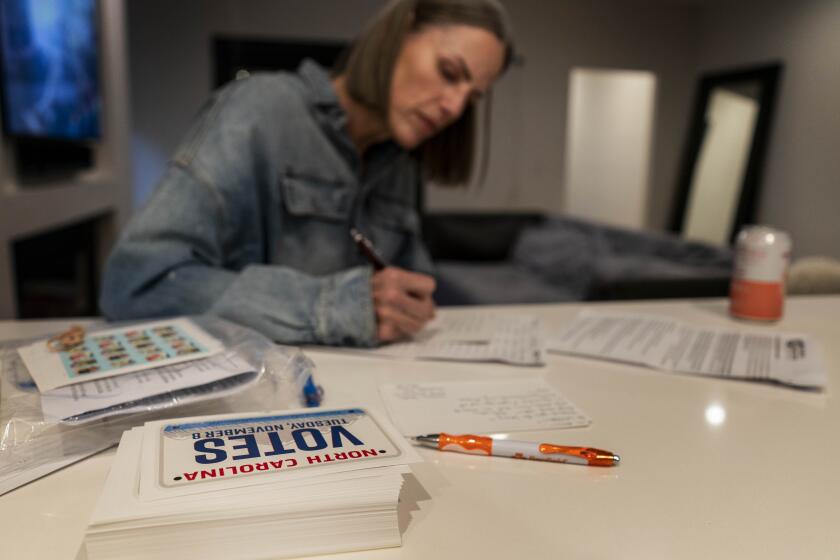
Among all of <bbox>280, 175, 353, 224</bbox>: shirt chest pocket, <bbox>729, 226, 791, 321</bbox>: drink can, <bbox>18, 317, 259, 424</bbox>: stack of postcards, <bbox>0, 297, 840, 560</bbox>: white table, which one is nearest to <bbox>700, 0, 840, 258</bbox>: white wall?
<bbox>729, 226, 791, 321</bbox>: drink can

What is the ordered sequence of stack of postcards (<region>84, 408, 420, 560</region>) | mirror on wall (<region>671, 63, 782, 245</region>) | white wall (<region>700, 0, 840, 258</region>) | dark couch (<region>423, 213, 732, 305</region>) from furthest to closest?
mirror on wall (<region>671, 63, 782, 245</region>) → white wall (<region>700, 0, 840, 258</region>) → dark couch (<region>423, 213, 732, 305</region>) → stack of postcards (<region>84, 408, 420, 560</region>)

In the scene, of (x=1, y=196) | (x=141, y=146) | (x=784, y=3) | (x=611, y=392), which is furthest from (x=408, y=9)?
(x=784, y=3)

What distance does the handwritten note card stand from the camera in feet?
1.68

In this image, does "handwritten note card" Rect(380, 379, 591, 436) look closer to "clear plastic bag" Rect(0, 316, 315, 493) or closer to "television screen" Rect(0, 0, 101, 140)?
"clear plastic bag" Rect(0, 316, 315, 493)

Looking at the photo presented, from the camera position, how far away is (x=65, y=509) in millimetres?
374

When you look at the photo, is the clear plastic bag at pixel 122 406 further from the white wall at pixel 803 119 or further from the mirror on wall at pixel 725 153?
the mirror on wall at pixel 725 153

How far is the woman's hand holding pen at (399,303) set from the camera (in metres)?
0.72

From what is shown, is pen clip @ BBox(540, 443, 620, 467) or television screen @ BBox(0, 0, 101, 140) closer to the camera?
pen clip @ BBox(540, 443, 620, 467)

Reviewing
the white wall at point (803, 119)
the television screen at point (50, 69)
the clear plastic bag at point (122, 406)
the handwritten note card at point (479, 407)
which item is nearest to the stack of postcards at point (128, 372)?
the clear plastic bag at point (122, 406)

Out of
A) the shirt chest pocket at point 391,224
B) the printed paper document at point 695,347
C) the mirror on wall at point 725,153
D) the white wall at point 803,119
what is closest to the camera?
the printed paper document at point 695,347

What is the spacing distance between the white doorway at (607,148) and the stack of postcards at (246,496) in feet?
16.0

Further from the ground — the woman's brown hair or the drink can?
the woman's brown hair

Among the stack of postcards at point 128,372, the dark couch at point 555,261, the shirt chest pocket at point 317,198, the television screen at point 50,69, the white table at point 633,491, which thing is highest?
the television screen at point 50,69

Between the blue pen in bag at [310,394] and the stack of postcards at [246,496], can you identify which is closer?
the stack of postcards at [246,496]
